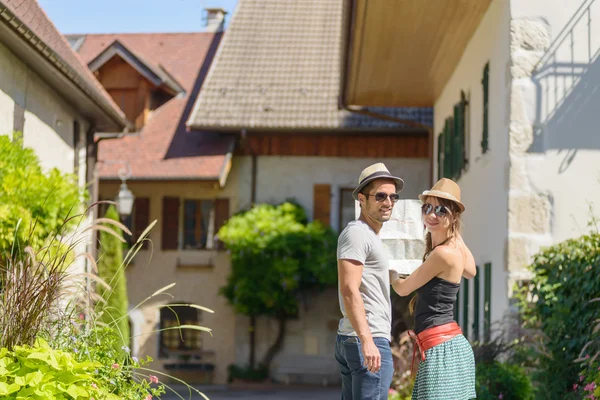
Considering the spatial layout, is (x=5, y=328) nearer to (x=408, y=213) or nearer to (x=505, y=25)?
(x=408, y=213)

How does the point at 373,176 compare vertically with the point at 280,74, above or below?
below

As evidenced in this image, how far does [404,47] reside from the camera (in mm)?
15234

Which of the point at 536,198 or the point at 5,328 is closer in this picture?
the point at 5,328

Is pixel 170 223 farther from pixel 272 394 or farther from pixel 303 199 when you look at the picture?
pixel 272 394

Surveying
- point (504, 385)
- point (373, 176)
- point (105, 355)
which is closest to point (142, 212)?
point (504, 385)

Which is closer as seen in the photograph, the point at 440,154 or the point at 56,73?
the point at 56,73

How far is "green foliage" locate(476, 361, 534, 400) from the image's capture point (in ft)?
31.2

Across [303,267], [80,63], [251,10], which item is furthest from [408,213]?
[251,10]

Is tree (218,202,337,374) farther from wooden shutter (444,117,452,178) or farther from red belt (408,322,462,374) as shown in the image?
red belt (408,322,462,374)

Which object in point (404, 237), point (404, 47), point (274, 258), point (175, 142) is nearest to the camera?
point (404, 237)

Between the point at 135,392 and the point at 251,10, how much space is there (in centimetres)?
2430

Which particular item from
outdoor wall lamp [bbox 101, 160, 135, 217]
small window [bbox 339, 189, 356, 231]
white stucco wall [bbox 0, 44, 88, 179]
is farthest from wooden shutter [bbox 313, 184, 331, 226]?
white stucco wall [bbox 0, 44, 88, 179]

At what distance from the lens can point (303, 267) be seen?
2473 centimetres

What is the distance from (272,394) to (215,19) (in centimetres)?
1281
